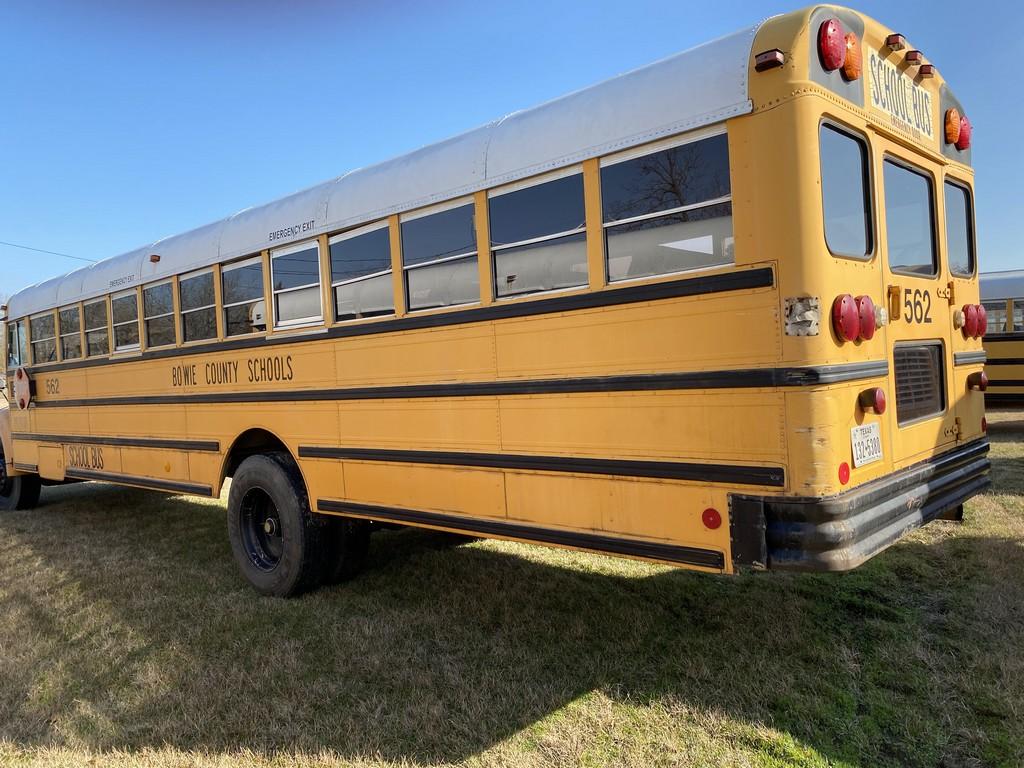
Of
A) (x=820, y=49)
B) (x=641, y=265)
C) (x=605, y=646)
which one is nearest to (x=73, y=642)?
(x=605, y=646)

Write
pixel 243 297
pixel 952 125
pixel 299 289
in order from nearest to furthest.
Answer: pixel 952 125 < pixel 299 289 < pixel 243 297

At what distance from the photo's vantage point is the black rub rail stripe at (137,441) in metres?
4.86

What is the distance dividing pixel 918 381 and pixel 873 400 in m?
0.68

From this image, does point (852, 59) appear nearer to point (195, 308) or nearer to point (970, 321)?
point (970, 321)

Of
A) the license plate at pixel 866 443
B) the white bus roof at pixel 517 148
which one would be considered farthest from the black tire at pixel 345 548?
the license plate at pixel 866 443

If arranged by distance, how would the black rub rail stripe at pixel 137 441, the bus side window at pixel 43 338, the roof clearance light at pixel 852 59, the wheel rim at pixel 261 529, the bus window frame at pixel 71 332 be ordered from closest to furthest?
1. the roof clearance light at pixel 852 59
2. the wheel rim at pixel 261 529
3. the black rub rail stripe at pixel 137 441
4. the bus window frame at pixel 71 332
5. the bus side window at pixel 43 338

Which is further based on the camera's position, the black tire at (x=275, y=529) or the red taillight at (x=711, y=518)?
the black tire at (x=275, y=529)

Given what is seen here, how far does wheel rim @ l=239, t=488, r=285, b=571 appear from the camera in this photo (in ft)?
14.9

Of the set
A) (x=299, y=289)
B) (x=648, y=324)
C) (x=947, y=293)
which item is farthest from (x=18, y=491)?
(x=947, y=293)

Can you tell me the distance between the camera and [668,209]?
2693 mm

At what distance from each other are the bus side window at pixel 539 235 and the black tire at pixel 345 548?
6.47 ft

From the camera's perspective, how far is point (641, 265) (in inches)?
110

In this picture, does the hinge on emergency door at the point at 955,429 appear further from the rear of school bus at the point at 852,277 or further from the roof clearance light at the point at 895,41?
the roof clearance light at the point at 895,41

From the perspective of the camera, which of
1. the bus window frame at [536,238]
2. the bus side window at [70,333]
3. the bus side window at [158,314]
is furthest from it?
the bus side window at [70,333]
